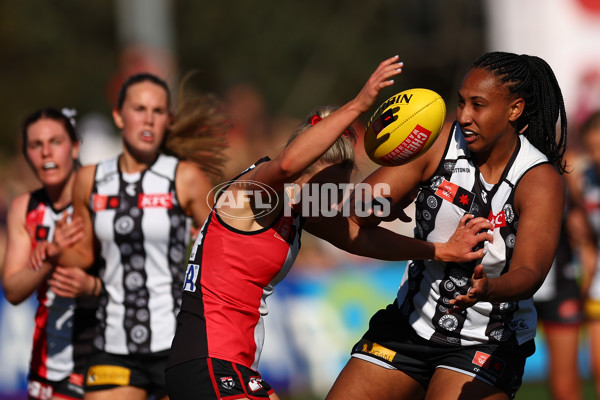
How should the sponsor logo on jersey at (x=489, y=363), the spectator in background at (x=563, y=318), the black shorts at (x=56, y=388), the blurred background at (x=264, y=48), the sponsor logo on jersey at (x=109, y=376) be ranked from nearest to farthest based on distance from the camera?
the sponsor logo on jersey at (x=489, y=363) → the sponsor logo on jersey at (x=109, y=376) → the black shorts at (x=56, y=388) → the spectator in background at (x=563, y=318) → the blurred background at (x=264, y=48)

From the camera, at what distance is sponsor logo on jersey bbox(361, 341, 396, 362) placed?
463 cm

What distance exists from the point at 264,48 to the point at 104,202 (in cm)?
2422

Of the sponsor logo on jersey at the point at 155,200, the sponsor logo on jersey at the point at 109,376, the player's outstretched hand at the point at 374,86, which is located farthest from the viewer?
the sponsor logo on jersey at the point at 155,200

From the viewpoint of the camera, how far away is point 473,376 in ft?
14.3

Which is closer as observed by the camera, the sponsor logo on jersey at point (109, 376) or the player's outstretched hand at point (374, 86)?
the player's outstretched hand at point (374, 86)

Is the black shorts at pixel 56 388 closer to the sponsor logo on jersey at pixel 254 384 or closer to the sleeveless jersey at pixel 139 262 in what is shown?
the sleeveless jersey at pixel 139 262

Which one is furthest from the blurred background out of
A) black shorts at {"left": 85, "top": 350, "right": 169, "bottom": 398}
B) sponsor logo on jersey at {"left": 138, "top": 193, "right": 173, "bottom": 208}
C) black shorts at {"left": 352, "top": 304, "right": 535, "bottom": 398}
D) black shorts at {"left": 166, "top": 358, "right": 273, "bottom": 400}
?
black shorts at {"left": 166, "top": 358, "right": 273, "bottom": 400}

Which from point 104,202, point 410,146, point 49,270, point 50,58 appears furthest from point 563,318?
point 50,58

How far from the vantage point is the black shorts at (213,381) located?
159 inches

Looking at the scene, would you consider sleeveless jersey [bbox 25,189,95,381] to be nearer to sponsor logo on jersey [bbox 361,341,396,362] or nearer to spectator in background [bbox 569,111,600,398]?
sponsor logo on jersey [bbox 361,341,396,362]

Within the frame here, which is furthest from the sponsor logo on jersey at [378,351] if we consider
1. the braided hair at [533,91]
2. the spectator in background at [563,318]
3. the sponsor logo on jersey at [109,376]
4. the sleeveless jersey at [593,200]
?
the sleeveless jersey at [593,200]

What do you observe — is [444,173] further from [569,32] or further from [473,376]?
[569,32]

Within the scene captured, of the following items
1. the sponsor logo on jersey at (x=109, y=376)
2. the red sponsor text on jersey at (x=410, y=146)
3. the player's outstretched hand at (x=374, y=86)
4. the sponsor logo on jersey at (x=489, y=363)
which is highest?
the player's outstretched hand at (x=374, y=86)

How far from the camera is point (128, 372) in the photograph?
5332 mm
